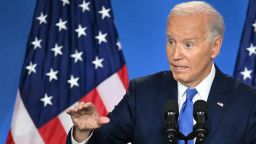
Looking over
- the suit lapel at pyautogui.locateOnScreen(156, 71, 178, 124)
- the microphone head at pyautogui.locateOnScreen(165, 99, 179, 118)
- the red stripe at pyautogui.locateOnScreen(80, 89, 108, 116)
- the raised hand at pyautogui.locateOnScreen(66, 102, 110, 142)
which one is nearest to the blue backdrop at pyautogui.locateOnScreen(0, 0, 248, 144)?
the red stripe at pyautogui.locateOnScreen(80, 89, 108, 116)

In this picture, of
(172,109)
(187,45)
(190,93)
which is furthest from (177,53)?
(172,109)

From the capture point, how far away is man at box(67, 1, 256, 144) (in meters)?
1.90

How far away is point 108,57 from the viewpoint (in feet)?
12.5

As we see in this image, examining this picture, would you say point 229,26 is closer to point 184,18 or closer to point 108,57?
point 108,57

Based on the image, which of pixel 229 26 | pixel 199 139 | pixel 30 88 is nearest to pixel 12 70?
pixel 30 88

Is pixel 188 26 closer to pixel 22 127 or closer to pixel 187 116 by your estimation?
pixel 187 116

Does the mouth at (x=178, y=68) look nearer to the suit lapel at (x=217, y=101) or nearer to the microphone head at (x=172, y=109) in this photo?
the suit lapel at (x=217, y=101)

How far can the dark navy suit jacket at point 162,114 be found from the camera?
6.31ft

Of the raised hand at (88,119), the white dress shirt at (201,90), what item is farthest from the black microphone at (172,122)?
the white dress shirt at (201,90)

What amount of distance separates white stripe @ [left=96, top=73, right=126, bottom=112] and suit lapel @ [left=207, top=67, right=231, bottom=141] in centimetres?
177

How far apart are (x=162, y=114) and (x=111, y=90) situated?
1.85m

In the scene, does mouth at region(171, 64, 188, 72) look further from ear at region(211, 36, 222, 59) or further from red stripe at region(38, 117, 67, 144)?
red stripe at region(38, 117, 67, 144)

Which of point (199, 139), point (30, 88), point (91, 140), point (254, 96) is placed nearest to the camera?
point (199, 139)

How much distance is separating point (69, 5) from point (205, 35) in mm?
2038
